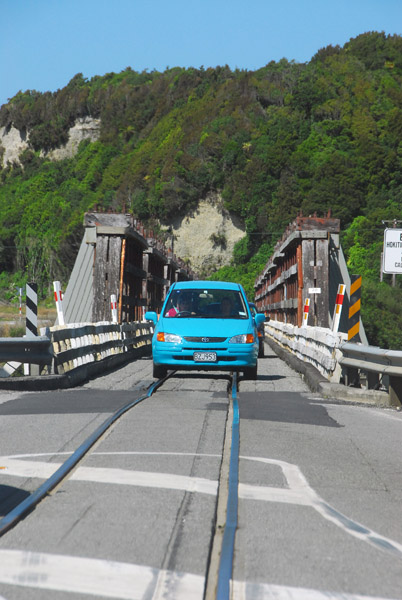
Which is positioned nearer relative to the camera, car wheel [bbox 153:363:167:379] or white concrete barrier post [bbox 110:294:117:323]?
car wheel [bbox 153:363:167:379]

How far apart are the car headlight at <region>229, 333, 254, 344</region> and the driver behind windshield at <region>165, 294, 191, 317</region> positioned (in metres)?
1.25

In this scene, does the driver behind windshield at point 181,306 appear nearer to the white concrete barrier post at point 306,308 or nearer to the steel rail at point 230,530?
the steel rail at point 230,530

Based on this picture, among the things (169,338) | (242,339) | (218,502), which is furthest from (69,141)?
(218,502)

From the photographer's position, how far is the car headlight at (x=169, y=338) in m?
14.8

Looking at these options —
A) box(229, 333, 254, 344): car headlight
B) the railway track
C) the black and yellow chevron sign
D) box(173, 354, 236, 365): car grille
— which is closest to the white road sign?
the black and yellow chevron sign

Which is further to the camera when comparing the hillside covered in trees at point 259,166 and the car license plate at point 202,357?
the hillside covered in trees at point 259,166

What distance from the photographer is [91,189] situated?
151m

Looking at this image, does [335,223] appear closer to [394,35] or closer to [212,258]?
[212,258]

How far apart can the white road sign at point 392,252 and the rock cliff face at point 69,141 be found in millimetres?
166744

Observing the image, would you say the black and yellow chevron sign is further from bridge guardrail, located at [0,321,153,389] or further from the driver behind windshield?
bridge guardrail, located at [0,321,153,389]

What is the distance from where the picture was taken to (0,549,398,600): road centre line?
356 centimetres

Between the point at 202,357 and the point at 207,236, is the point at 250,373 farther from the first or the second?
the point at 207,236

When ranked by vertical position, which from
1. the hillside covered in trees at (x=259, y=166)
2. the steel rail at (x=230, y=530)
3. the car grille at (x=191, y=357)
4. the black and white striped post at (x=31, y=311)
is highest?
the hillside covered in trees at (x=259, y=166)

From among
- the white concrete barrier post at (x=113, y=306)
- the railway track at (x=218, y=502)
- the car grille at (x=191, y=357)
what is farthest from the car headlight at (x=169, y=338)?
the white concrete barrier post at (x=113, y=306)
